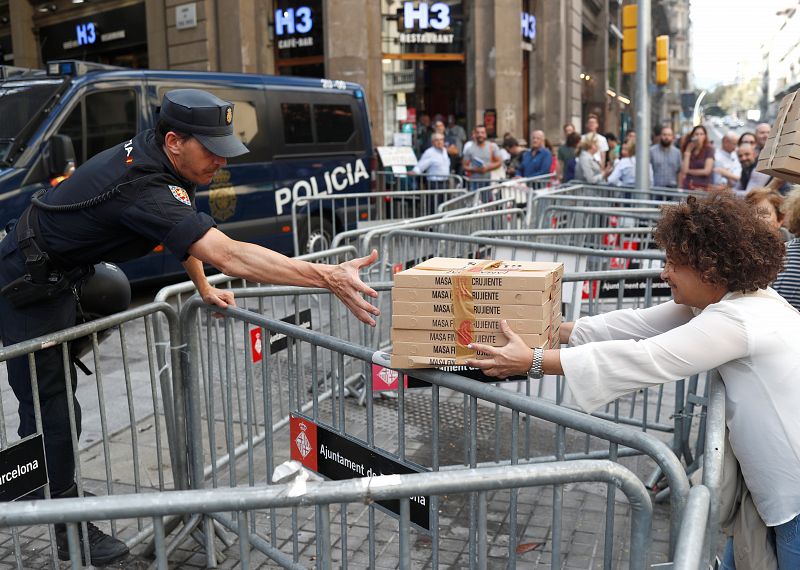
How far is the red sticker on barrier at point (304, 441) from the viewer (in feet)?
10.4

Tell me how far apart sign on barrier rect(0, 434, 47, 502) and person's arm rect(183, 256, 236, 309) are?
918mm

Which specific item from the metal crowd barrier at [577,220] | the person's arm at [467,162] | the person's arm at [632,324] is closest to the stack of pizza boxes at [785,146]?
the person's arm at [632,324]

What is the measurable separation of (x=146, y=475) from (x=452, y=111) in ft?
63.2

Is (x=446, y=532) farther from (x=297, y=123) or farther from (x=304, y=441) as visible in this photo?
(x=297, y=123)

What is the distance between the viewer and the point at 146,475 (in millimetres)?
4812

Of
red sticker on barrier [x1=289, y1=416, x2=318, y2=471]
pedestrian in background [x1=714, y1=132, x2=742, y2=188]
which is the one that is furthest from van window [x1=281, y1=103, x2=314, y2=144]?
red sticker on barrier [x1=289, y1=416, x2=318, y2=471]

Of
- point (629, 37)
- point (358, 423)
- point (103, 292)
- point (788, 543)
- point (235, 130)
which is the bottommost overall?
point (358, 423)

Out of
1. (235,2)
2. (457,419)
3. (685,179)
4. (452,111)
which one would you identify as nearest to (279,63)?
(235,2)

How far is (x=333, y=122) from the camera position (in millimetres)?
12023

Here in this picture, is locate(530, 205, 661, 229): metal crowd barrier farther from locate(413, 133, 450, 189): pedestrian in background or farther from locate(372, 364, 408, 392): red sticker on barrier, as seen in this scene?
locate(413, 133, 450, 189): pedestrian in background

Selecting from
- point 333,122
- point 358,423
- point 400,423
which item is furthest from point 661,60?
point 400,423

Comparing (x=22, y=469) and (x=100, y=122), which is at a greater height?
(x=100, y=122)

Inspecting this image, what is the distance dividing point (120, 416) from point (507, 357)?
3966 mm

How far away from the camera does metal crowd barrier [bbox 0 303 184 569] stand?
3.35 m
